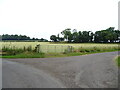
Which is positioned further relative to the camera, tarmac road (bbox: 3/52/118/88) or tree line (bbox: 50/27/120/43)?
tree line (bbox: 50/27/120/43)

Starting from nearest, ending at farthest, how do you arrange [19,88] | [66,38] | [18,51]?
[19,88] → [18,51] → [66,38]

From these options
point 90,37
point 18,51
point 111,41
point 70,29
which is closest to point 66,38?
point 70,29

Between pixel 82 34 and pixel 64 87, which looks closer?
pixel 64 87

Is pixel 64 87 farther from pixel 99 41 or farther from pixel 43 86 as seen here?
pixel 99 41

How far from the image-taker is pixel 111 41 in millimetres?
98875

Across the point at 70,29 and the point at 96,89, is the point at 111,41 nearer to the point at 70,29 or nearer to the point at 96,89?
the point at 70,29

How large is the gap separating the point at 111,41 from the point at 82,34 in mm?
23484

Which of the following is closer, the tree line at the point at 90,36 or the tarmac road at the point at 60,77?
the tarmac road at the point at 60,77

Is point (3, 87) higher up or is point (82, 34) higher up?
point (82, 34)

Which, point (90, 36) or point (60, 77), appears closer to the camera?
point (60, 77)

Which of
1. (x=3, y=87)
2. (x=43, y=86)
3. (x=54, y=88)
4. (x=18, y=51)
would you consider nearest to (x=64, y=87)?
(x=54, y=88)

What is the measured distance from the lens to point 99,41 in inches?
3939

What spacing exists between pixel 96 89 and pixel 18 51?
1938 centimetres

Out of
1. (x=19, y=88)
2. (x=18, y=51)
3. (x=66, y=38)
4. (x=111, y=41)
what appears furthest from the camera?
(x=66, y=38)
